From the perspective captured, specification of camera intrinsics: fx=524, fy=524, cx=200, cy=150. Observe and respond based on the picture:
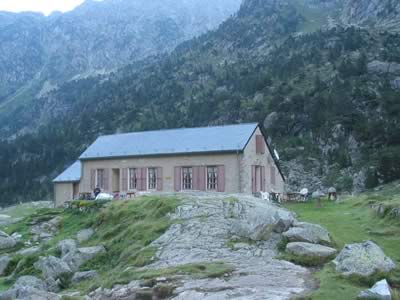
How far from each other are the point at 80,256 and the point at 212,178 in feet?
53.5

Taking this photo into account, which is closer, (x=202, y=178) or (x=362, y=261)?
(x=362, y=261)

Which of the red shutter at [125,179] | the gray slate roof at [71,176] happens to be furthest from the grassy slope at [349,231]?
the gray slate roof at [71,176]

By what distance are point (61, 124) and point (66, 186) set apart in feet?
347

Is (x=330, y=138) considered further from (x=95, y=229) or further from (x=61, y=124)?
(x=61, y=124)

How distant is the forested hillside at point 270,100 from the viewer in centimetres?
7700

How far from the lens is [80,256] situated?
880 inches

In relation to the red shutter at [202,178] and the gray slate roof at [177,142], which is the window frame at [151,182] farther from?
the red shutter at [202,178]

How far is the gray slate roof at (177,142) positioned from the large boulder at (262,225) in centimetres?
1579

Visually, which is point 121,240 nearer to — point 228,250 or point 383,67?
point 228,250

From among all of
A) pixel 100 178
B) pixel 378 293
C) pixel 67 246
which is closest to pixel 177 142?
pixel 100 178

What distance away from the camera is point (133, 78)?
529 feet

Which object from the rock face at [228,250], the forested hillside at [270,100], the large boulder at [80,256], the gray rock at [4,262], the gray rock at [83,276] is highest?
the forested hillside at [270,100]

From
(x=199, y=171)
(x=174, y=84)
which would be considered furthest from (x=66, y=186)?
(x=174, y=84)

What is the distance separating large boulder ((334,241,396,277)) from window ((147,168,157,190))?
83.0ft
